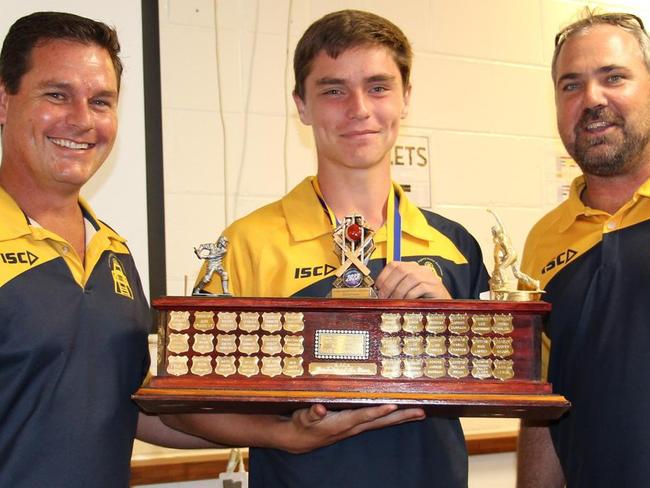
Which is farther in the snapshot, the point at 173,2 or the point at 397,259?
the point at 173,2

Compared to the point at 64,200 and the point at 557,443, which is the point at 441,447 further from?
the point at 64,200

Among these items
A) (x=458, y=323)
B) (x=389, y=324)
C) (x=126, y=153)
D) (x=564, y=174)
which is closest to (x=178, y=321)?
(x=389, y=324)

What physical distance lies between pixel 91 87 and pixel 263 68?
126cm

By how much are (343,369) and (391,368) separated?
90 millimetres

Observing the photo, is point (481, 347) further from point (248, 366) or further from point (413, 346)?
point (248, 366)

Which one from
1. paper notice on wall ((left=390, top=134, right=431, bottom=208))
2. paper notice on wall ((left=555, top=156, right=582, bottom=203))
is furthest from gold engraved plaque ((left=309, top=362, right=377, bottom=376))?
paper notice on wall ((left=555, top=156, right=582, bottom=203))

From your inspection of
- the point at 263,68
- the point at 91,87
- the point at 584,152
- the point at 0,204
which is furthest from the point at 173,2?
the point at 584,152

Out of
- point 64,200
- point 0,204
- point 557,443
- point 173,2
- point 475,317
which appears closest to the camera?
point 475,317

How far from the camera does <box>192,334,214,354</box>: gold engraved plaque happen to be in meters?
1.52

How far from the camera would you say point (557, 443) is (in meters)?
1.90

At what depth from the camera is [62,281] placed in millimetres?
1619

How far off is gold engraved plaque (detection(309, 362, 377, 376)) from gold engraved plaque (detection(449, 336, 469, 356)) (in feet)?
0.49

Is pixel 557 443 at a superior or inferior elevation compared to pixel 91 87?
inferior

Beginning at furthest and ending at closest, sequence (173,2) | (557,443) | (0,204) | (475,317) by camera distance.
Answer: (173,2)
(557,443)
(0,204)
(475,317)
